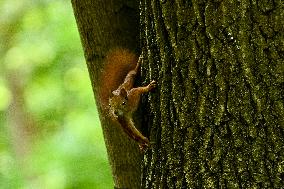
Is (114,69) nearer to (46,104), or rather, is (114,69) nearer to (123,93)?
(123,93)

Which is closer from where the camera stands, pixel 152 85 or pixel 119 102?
pixel 152 85

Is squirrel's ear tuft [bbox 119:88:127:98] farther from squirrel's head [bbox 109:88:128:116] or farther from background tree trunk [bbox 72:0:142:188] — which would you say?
background tree trunk [bbox 72:0:142:188]

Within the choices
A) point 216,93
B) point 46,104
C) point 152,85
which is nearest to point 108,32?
point 152,85

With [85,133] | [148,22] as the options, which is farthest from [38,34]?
[148,22]

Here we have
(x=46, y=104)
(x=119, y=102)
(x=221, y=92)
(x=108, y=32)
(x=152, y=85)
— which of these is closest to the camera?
(x=221, y=92)

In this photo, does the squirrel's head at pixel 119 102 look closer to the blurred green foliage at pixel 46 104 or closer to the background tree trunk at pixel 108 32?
the background tree trunk at pixel 108 32

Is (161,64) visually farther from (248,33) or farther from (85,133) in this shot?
(85,133)

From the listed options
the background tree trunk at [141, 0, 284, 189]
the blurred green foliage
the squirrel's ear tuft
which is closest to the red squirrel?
the squirrel's ear tuft
